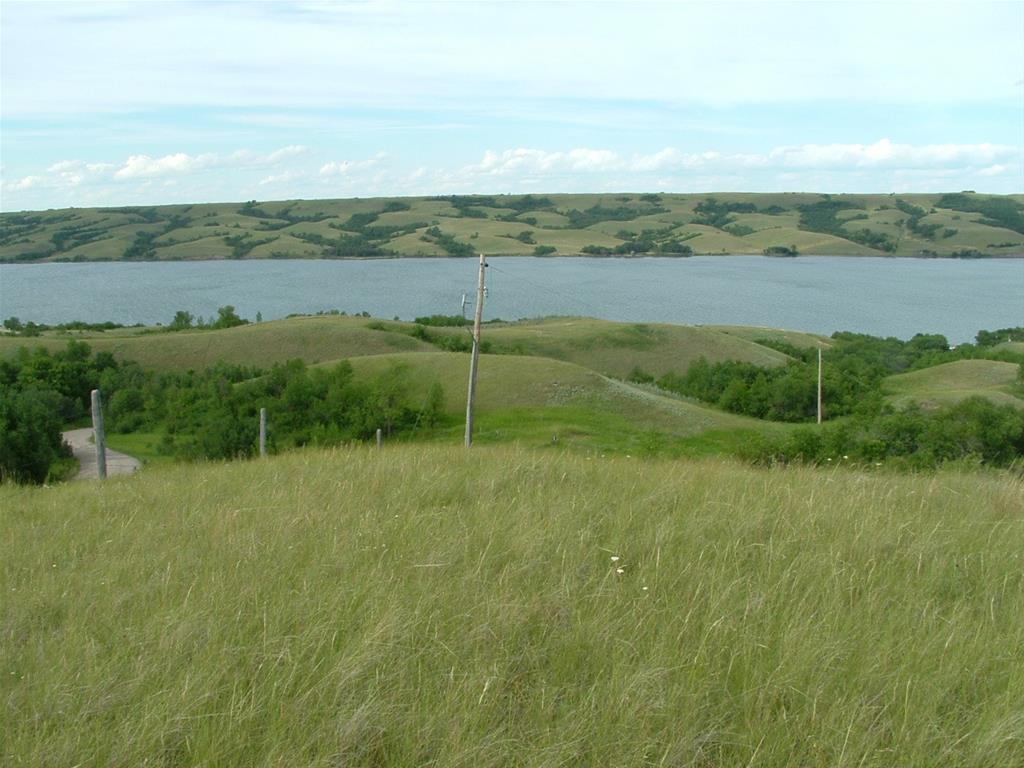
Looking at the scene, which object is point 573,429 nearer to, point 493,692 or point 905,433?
point 905,433

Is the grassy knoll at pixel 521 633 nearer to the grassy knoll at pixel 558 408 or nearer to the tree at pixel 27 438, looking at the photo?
the tree at pixel 27 438

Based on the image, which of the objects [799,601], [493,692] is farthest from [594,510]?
[493,692]

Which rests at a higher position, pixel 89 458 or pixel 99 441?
pixel 99 441

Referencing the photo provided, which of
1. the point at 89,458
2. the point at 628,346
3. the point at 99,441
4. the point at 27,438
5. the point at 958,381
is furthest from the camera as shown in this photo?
the point at 628,346

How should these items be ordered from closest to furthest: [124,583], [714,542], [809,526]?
[124,583] < [714,542] < [809,526]

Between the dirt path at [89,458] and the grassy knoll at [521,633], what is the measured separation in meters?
28.6

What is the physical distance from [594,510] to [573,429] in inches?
1192

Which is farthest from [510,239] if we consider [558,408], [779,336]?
[558,408]

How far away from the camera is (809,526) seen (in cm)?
564

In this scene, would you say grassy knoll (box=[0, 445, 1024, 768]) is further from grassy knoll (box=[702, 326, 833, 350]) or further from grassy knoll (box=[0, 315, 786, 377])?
grassy knoll (box=[702, 326, 833, 350])

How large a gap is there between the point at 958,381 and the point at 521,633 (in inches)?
2439

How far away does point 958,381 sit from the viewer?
58812 millimetres

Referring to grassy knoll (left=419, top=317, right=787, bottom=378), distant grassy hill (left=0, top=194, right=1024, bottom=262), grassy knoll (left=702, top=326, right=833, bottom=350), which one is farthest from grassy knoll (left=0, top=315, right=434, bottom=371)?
distant grassy hill (left=0, top=194, right=1024, bottom=262)

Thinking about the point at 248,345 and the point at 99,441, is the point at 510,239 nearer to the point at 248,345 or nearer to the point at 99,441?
the point at 248,345
